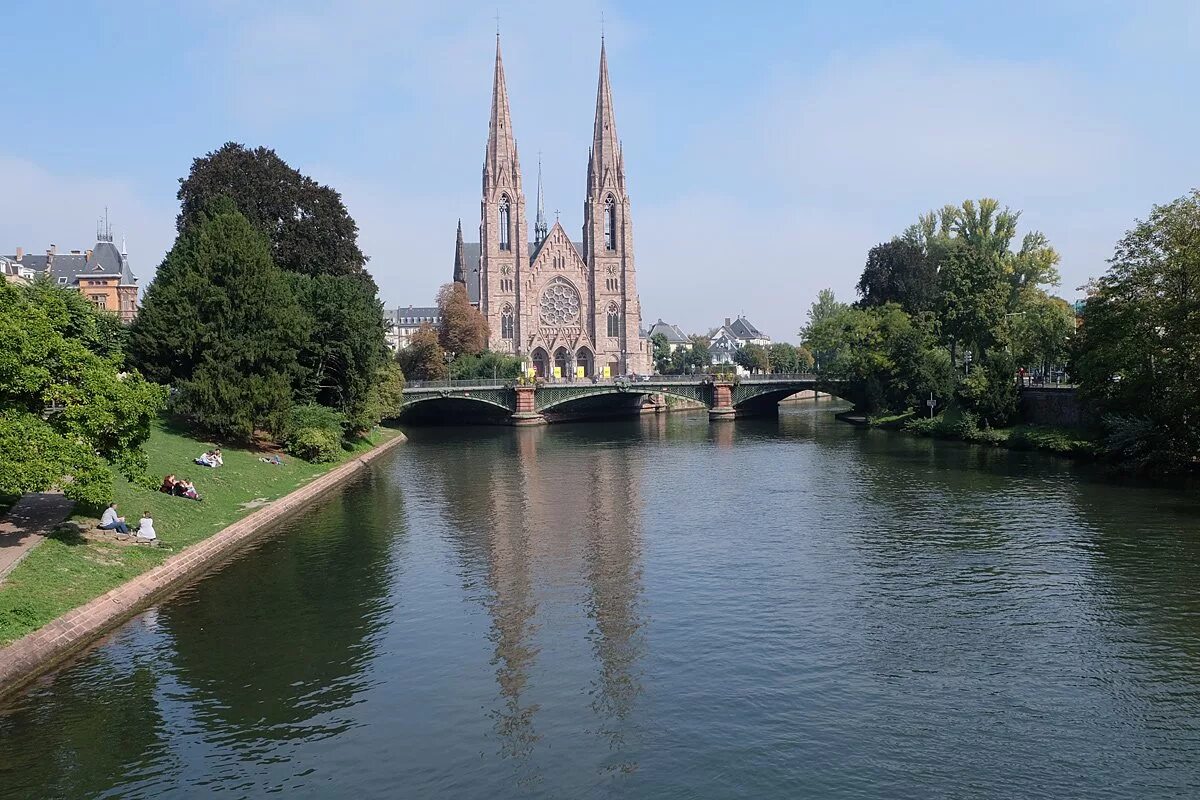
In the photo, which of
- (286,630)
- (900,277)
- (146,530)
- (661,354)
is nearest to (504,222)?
(661,354)

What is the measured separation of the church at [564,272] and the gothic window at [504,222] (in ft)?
0.48

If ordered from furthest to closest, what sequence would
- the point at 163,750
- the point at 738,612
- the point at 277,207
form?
the point at 277,207 → the point at 738,612 → the point at 163,750

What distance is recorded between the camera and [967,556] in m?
29.3

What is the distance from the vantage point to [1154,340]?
45000mm

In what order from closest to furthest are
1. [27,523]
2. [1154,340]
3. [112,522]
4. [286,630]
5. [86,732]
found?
[86,732] → [286,630] → [27,523] → [112,522] → [1154,340]

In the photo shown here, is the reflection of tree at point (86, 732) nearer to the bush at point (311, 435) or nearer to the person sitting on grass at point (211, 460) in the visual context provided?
the person sitting on grass at point (211, 460)

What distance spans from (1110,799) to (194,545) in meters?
24.9

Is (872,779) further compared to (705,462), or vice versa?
(705,462)

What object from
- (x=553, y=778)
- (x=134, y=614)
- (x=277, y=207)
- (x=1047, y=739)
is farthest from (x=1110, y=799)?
(x=277, y=207)

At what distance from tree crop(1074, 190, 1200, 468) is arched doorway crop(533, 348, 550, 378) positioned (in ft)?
312

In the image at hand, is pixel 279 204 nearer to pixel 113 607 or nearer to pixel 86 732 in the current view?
pixel 113 607

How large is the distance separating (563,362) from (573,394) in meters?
43.5

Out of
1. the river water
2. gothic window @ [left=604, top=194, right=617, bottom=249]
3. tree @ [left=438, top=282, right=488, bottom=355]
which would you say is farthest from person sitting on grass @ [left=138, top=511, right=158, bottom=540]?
gothic window @ [left=604, top=194, right=617, bottom=249]

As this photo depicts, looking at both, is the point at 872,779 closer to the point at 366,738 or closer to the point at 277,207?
the point at 366,738
